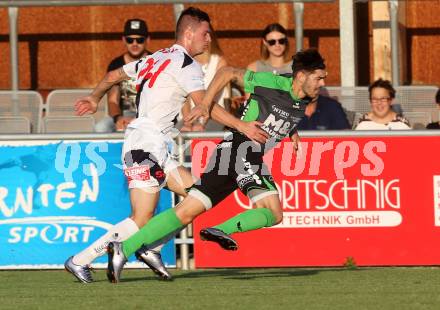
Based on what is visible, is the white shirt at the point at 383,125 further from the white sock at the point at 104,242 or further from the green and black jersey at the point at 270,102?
the white sock at the point at 104,242

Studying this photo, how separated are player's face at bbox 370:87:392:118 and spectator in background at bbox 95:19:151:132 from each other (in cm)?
227

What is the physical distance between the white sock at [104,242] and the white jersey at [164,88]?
0.77 meters

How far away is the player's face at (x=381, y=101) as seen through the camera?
12.5 metres

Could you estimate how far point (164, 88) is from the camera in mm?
10195

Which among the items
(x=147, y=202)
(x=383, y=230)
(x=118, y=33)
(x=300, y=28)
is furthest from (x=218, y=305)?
(x=118, y=33)

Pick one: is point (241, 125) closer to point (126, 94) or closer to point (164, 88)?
point (164, 88)

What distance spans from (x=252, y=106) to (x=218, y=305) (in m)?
2.14

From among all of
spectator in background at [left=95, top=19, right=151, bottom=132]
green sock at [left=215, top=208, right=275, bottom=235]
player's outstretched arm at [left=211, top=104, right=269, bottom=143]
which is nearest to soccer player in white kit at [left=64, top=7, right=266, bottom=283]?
player's outstretched arm at [left=211, top=104, right=269, bottom=143]

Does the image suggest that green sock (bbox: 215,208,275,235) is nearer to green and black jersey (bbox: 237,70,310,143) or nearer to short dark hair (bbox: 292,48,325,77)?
green and black jersey (bbox: 237,70,310,143)

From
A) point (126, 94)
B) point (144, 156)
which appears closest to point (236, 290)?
point (144, 156)

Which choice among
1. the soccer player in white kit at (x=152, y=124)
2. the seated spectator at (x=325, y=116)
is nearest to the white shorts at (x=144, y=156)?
the soccer player in white kit at (x=152, y=124)

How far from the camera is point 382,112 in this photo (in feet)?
41.2

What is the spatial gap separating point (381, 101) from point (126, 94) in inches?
98.2

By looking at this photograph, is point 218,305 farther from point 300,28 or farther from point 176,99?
point 300,28
